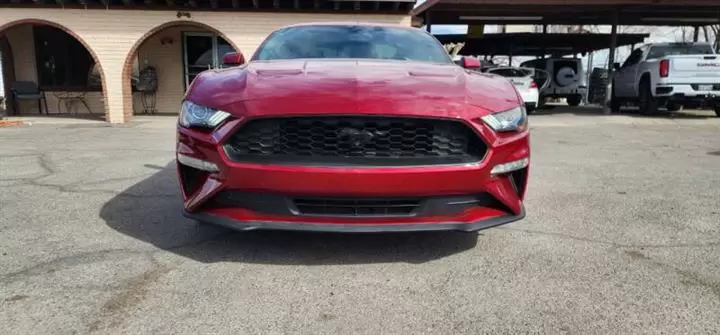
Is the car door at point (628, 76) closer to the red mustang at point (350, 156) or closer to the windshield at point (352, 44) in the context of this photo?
the windshield at point (352, 44)

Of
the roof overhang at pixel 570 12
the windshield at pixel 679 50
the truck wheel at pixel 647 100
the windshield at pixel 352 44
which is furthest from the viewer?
the roof overhang at pixel 570 12

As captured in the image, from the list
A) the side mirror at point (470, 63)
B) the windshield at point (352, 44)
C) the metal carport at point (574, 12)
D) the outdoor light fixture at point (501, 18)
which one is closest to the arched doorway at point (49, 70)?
the metal carport at point (574, 12)

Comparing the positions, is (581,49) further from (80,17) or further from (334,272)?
(334,272)

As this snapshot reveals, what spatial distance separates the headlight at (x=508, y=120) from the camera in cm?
271

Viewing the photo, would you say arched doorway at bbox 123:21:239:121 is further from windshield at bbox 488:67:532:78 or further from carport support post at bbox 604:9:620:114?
carport support post at bbox 604:9:620:114

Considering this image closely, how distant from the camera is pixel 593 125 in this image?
1158 centimetres

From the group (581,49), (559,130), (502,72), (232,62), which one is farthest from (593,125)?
(581,49)

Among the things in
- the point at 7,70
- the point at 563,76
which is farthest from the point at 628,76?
the point at 7,70

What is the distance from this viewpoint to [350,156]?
2.61 meters

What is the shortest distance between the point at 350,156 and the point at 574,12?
1604cm

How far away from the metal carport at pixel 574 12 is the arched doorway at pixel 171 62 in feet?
Answer: 19.1

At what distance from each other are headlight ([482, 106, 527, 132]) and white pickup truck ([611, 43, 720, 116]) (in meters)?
11.3

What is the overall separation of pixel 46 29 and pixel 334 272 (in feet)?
49.2

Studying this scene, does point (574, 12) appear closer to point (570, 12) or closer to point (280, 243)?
point (570, 12)
